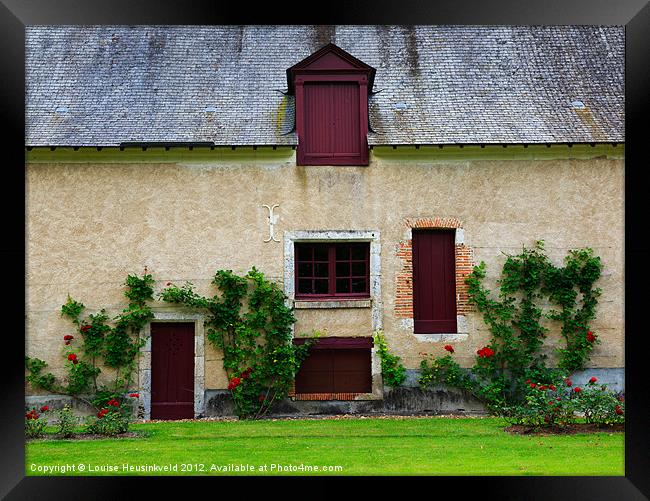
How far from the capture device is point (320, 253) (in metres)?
11.4

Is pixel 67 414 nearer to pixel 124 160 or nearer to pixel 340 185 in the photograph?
pixel 124 160

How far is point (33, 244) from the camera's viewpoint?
36.9ft

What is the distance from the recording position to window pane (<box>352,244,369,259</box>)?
37.6 feet

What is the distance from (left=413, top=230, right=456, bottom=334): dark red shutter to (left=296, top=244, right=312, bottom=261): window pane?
1621 mm

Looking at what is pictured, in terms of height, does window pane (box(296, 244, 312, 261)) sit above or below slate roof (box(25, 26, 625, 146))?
below

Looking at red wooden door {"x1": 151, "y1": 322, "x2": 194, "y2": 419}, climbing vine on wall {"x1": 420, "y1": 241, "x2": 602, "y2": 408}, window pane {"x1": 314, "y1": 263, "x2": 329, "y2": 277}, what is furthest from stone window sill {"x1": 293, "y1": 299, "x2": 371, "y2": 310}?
red wooden door {"x1": 151, "y1": 322, "x2": 194, "y2": 419}

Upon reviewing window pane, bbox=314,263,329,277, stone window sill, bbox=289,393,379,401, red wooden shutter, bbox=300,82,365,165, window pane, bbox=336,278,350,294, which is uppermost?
red wooden shutter, bbox=300,82,365,165

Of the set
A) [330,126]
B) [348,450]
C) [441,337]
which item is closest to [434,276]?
[441,337]

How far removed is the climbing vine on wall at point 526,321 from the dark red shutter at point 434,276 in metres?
0.37

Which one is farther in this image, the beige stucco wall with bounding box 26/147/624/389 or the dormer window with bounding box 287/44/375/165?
the dormer window with bounding box 287/44/375/165

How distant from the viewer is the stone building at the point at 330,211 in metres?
11.2

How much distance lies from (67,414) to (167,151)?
4.03m

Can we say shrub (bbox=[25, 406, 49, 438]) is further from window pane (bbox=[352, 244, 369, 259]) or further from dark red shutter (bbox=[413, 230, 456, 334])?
dark red shutter (bbox=[413, 230, 456, 334])

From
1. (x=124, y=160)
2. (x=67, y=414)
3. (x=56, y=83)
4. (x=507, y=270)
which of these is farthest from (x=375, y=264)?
(x=56, y=83)
